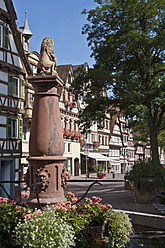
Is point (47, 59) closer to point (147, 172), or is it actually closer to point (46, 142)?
point (46, 142)

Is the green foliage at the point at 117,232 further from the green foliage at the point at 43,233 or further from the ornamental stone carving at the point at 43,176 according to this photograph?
the ornamental stone carving at the point at 43,176

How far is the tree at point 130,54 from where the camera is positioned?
57.6 feet

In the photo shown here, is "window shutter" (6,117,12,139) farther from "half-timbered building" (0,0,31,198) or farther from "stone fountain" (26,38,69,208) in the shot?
"stone fountain" (26,38,69,208)

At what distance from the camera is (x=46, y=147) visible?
20.4ft

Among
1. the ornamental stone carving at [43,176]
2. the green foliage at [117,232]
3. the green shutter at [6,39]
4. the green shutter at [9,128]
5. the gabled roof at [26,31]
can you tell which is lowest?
the green foliage at [117,232]

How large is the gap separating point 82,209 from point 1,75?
15471mm

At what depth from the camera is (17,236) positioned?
15.0ft

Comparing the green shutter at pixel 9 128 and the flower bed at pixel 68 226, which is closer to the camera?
the flower bed at pixel 68 226

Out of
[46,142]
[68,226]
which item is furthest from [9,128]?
[68,226]

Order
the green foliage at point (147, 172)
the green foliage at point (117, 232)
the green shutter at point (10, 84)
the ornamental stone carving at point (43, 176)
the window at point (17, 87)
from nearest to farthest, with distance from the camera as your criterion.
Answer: the green foliage at point (117, 232) < the ornamental stone carving at point (43, 176) < the green foliage at point (147, 172) < the green shutter at point (10, 84) < the window at point (17, 87)

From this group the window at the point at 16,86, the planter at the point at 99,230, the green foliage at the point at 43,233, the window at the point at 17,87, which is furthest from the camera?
the window at the point at 16,86

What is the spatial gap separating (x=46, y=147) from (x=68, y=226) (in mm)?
1887

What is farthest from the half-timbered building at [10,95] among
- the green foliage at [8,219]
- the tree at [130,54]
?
the green foliage at [8,219]

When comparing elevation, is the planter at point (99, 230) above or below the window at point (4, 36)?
below
